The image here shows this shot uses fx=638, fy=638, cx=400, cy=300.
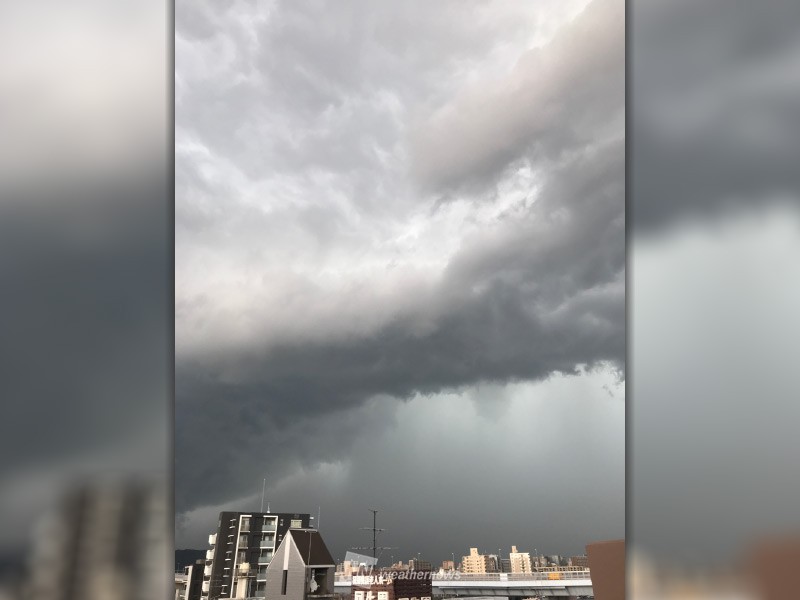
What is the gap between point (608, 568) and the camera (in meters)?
2.93

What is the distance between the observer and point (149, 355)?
1269 millimetres

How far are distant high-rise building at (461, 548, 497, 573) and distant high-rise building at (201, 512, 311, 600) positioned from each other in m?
28.3

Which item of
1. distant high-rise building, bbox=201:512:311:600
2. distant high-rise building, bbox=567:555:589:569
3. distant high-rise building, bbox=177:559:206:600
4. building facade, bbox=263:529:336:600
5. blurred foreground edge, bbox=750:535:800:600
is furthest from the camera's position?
distant high-rise building, bbox=567:555:589:569

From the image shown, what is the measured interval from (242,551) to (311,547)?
8.79 m

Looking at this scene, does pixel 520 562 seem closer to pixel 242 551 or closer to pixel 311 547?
pixel 242 551

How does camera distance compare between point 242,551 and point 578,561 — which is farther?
point 578,561

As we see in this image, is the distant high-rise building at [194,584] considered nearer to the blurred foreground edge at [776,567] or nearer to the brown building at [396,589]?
the brown building at [396,589]

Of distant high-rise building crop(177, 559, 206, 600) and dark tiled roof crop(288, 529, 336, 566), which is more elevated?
dark tiled roof crop(288, 529, 336, 566)

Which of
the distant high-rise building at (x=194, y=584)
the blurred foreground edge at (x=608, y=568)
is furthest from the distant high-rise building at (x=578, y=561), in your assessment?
the blurred foreground edge at (x=608, y=568)

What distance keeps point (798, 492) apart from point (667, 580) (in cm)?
27

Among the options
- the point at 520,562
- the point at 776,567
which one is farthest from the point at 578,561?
the point at 776,567

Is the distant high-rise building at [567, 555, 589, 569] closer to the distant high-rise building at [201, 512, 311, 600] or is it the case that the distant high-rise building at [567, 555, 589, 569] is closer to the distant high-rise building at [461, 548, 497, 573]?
the distant high-rise building at [461, 548, 497, 573]

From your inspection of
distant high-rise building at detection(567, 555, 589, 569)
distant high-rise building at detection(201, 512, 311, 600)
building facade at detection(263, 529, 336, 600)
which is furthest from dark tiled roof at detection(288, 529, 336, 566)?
distant high-rise building at detection(567, 555, 589, 569)

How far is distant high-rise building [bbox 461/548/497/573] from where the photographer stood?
50125 mm
